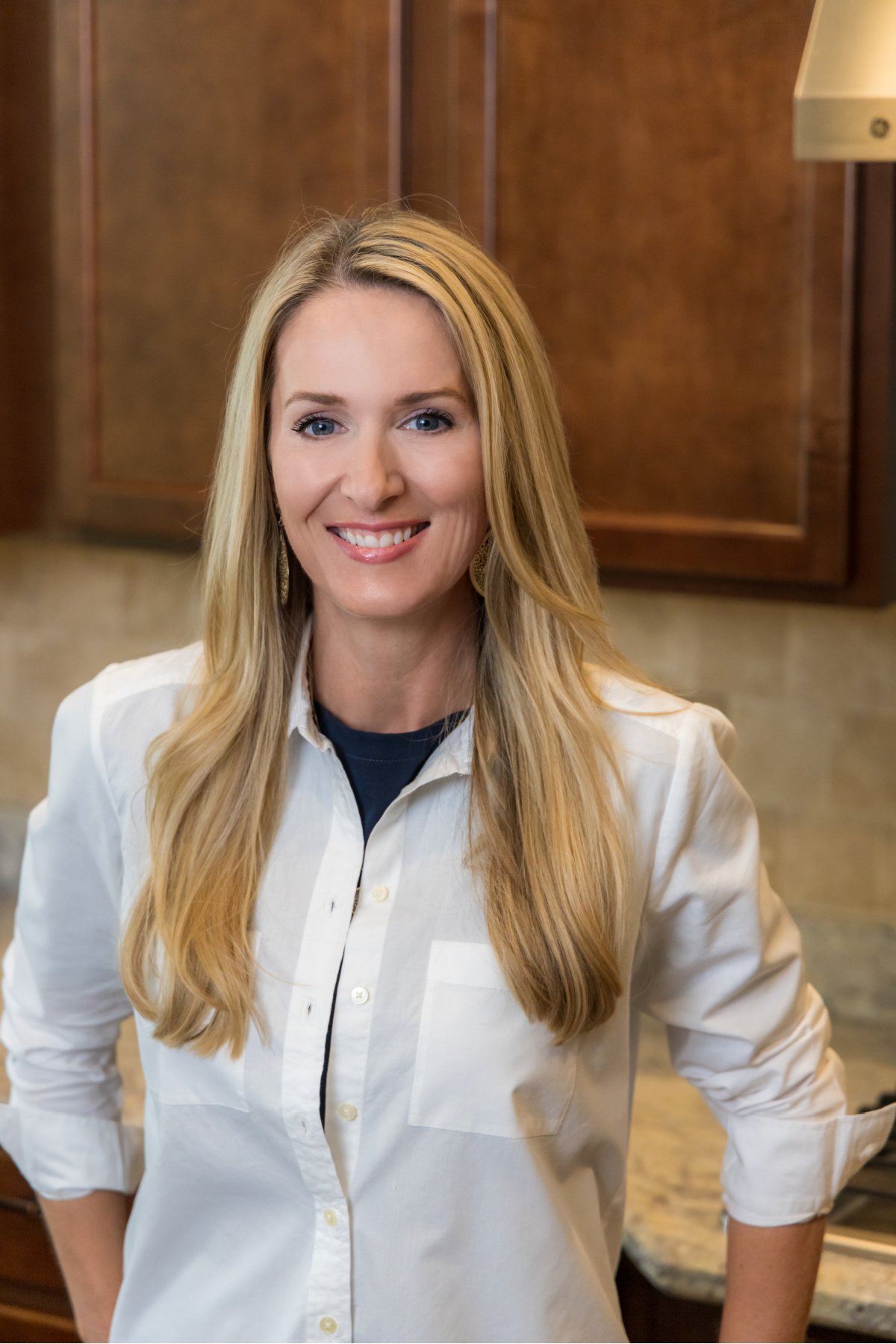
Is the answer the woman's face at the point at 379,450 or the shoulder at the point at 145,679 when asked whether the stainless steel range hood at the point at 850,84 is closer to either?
the woman's face at the point at 379,450

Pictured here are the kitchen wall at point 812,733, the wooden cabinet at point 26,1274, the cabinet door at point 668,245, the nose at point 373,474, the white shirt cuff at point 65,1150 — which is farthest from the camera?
the kitchen wall at point 812,733

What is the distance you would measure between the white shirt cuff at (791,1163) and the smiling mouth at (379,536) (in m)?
0.57

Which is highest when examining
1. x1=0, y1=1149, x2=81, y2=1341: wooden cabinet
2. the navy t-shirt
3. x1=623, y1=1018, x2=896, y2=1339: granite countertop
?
the navy t-shirt

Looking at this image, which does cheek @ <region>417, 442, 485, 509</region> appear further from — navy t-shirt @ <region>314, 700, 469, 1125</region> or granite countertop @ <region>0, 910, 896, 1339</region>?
granite countertop @ <region>0, 910, 896, 1339</region>

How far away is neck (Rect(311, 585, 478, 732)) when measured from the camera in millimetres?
1174

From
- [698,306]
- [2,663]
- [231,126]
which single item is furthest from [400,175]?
[2,663]

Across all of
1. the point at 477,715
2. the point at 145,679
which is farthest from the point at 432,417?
the point at 145,679

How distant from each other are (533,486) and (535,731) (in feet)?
0.63

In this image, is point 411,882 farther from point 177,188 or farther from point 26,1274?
point 177,188

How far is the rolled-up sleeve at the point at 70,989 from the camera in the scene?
4.08 feet

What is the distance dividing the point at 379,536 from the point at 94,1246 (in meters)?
0.74

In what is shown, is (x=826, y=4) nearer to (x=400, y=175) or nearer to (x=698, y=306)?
(x=698, y=306)

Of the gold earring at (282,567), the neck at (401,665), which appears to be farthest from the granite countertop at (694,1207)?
the gold earring at (282,567)

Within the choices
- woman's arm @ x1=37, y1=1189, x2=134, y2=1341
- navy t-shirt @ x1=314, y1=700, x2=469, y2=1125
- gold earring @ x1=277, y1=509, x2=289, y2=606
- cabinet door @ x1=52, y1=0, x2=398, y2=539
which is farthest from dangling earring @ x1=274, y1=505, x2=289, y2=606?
woman's arm @ x1=37, y1=1189, x2=134, y2=1341
